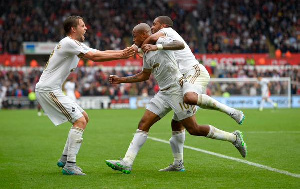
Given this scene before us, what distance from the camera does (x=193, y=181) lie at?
7902 mm

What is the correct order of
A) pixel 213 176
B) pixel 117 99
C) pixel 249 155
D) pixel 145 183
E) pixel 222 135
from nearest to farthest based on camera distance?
pixel 145 183 < pixel 213 176 < pixel 222 135 < pixel 249 155 < pixel 117 99

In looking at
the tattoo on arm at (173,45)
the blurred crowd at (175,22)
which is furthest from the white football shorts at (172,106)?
the blurred crowd at (175,22)

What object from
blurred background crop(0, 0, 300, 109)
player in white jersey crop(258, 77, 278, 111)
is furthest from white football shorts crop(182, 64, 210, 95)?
blurred background crop(0, 0, 300, 109)

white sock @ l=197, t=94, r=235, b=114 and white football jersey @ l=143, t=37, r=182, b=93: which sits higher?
white football jersey @ l=143, t=37, r=182, b=93

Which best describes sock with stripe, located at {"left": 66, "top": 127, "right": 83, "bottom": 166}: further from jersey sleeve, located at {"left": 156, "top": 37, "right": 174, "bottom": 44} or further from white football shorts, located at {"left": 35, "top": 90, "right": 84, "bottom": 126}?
jersey sleeve, located at {"left": 156, "top": 37, "right": 174, "bottom": 44}

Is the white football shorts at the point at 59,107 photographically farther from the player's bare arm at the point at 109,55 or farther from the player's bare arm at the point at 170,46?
the player's bare arm at the point at 170,46

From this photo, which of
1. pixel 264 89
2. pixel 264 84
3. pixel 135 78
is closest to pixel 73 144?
pixel 135 78

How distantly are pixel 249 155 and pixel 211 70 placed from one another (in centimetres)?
2940

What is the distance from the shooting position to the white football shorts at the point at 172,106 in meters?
8.70

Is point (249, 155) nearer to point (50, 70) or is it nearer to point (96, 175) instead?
point (96, 175)

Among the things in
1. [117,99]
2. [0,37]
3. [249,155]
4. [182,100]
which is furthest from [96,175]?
[0,37]

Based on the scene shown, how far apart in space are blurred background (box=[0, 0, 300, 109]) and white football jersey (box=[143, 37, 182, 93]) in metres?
27.7

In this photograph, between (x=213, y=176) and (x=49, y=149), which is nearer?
(x=213, y=176)

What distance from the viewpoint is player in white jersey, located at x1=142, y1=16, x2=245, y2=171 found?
863cm
